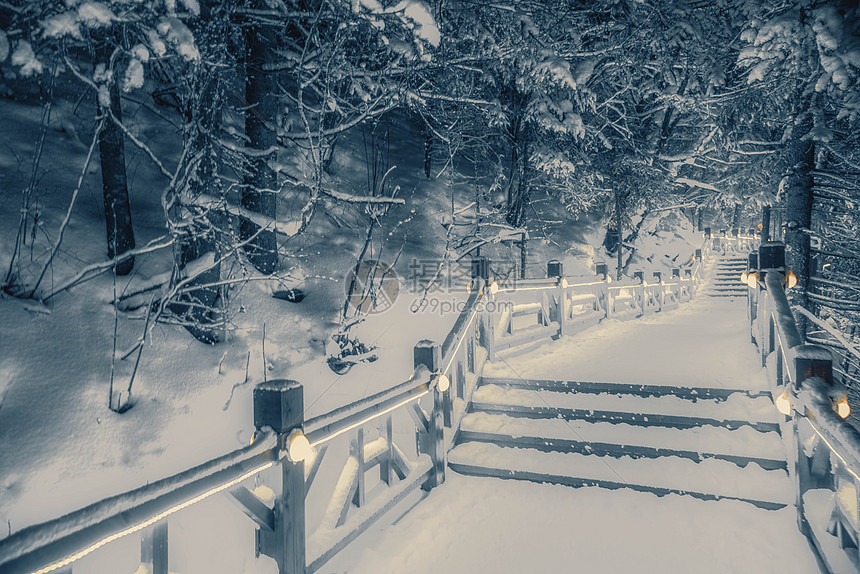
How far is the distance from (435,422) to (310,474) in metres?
1.95

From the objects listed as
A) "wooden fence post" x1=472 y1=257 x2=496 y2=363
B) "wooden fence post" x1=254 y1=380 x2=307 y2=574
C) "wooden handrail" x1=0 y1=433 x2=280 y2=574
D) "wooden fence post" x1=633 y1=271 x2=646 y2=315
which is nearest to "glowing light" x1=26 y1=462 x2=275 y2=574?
"wooden handrail" x1=0 y1=433 x2=280 y2=574

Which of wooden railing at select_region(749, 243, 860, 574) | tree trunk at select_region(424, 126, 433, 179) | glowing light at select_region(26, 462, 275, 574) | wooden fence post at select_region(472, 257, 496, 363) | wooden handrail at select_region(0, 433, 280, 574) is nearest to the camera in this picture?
wooden handrail at select_region(0, 433, 280, 574)

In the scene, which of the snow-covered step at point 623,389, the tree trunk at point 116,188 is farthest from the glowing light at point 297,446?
the tree trunk at point 116,188

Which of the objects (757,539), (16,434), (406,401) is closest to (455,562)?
(406,401)

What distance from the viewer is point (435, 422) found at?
4.75 m

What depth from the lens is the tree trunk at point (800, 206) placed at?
29.9 feet

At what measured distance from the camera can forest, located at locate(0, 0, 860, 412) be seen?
16.9ft

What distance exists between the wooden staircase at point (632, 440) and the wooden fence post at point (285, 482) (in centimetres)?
243

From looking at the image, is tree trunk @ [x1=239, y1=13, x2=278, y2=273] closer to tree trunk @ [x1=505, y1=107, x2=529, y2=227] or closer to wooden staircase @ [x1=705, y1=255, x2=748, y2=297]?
tree trunk @ [x1=505, y1=107, x2=529, y2=227]

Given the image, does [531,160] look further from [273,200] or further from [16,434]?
[16,434]

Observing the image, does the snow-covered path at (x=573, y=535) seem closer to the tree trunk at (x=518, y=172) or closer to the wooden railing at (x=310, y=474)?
→ the wooden railing at (x=310, y=474)

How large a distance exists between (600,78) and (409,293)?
854 centimetres

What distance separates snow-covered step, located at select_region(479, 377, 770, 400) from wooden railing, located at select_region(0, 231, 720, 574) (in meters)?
0.54

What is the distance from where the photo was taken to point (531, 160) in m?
13.0
